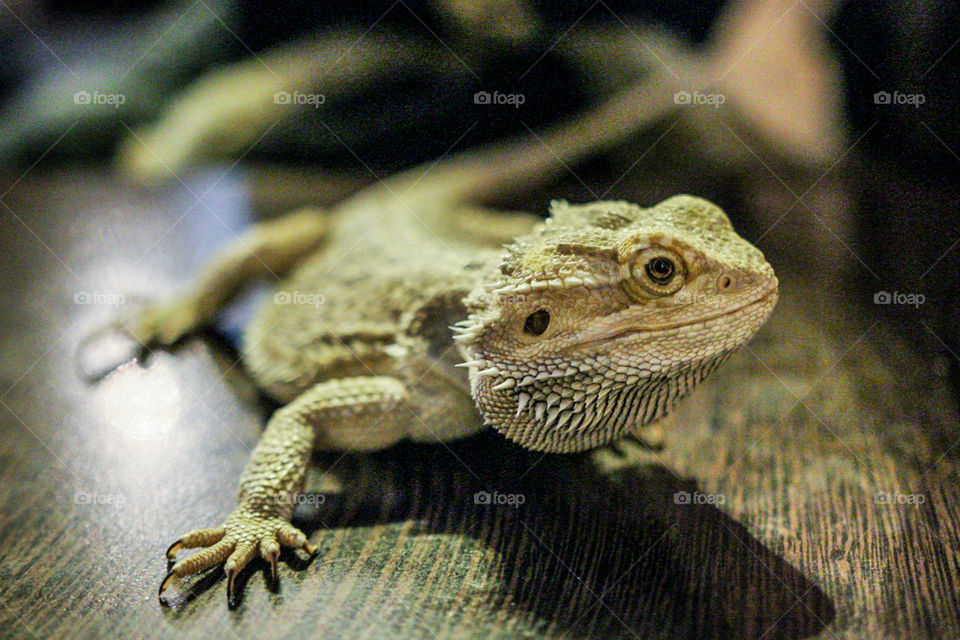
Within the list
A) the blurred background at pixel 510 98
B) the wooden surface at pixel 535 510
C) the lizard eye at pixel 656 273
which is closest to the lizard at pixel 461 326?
the lizard eye at pixel 656 273

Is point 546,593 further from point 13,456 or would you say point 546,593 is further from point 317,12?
point 317,12

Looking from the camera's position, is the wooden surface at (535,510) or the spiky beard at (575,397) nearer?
the wooden surface at (535,510)

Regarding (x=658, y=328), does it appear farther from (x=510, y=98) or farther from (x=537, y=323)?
(x=510, y=98)

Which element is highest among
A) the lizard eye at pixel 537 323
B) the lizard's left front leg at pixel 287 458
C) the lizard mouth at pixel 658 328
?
the lizard's left front leg at pixel 287 458

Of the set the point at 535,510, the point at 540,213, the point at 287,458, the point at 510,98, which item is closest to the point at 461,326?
the point at 535,510

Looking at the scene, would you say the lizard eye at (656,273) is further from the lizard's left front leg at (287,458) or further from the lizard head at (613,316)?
the lizard's left front leg at (287,458)

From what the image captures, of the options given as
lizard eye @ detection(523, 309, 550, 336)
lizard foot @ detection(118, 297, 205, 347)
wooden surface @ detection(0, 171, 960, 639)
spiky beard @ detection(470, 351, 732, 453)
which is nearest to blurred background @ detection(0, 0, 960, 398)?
wooden surface @ detection(0, 171, 960, 639)

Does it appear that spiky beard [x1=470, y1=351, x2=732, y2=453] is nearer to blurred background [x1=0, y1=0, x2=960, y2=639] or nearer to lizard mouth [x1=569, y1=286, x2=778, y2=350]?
lizard mouth [x1=569, y1=286, x2=778, y2=350]
